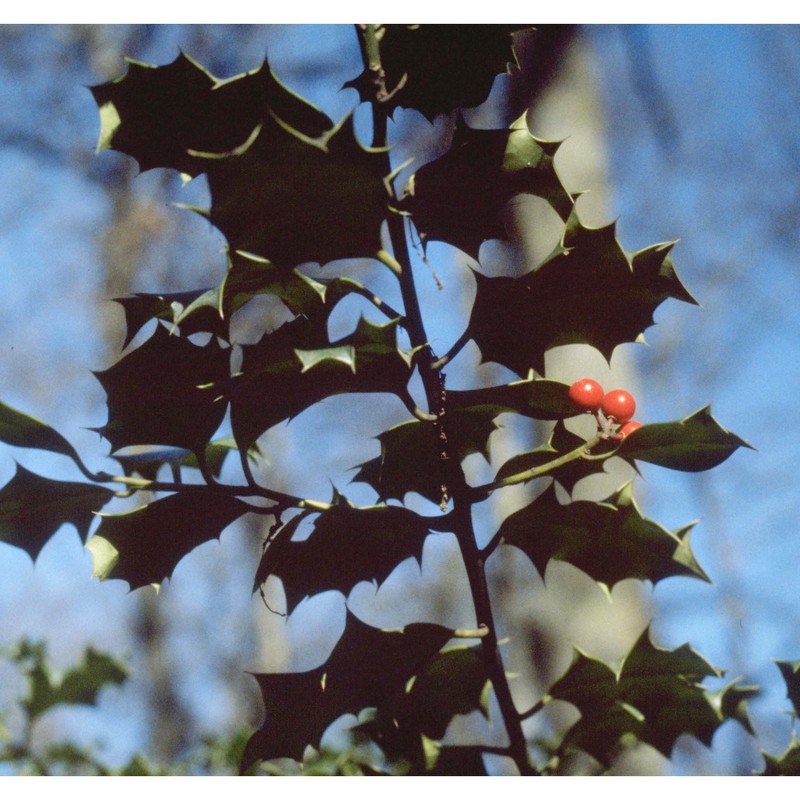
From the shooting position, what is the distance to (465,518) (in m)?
0.80

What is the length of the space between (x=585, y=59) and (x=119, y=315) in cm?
376

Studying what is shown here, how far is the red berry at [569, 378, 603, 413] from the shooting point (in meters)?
0.78

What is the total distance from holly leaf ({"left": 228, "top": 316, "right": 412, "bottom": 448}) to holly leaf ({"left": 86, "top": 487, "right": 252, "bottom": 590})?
0.26 feet

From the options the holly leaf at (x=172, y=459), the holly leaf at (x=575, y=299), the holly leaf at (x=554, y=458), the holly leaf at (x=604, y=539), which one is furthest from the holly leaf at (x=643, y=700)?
the holly leaf at (x=172, y=459)

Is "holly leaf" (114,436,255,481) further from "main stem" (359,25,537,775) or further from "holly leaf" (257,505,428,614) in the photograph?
"main stem" (359,25,537,775)

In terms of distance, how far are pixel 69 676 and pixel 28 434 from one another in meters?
0.95

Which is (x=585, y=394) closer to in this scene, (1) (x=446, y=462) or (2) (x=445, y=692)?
(1) (x=446, y=462)

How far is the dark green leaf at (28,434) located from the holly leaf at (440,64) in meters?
0.42

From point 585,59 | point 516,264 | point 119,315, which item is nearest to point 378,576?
point 516,264

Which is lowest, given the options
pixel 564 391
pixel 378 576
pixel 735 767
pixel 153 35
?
pixel 735 767

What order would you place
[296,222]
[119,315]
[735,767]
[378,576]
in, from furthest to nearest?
[119,315] < [735,767] < [378,576] < [296,222]

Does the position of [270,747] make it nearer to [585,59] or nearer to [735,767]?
[735,767]

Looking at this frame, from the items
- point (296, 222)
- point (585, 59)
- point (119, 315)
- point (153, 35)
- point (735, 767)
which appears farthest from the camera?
point (119, 315)

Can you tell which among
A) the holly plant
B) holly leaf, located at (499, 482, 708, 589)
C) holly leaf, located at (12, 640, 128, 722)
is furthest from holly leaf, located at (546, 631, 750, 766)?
holly leaf, located at (12, 640, 128, 722)
